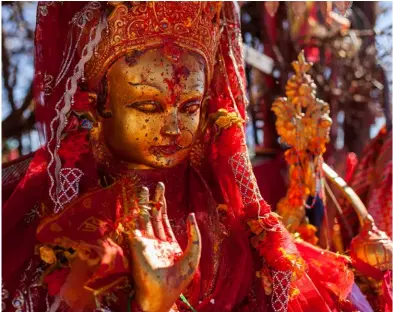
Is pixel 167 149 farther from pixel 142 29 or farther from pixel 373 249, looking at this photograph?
pixel 373 249

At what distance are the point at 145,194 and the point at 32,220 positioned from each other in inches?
13.3

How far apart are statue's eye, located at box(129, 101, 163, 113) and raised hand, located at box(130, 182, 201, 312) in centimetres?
30

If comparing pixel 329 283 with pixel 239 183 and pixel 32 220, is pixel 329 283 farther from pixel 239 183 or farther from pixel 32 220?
pixel 32 220

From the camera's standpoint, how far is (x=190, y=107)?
1990mm

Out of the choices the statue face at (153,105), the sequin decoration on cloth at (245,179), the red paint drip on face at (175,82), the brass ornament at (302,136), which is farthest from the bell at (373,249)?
the red paint drip on face at (175,82)

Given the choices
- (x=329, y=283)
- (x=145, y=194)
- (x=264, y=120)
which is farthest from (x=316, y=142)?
(x=264, y=120)

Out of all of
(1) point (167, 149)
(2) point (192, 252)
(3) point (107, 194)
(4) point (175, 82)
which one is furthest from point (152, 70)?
(2) point (192, 252)

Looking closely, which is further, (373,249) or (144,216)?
(373,249)

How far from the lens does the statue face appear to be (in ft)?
6.27

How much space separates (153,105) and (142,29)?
0.21 metres

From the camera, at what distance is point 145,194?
1.70 metres

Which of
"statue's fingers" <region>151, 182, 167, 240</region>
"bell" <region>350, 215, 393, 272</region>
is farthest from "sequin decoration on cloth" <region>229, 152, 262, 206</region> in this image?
"bell" <region>350, 215, 393, 272</region>

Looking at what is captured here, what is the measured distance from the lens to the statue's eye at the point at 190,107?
6.48 feet

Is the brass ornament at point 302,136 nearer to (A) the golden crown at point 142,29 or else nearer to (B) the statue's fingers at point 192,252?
(A) the golden crown at point 142,29
